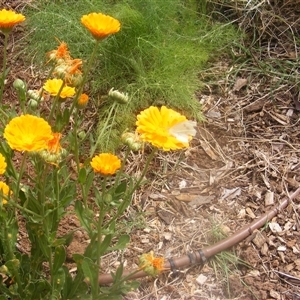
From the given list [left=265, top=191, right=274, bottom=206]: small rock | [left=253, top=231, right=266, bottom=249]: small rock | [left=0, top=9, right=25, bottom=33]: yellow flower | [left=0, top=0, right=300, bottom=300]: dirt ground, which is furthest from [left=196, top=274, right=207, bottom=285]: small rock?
[left=0, top=9, right=25, bottom=33]: yellow flower

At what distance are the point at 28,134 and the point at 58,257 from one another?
0.41 metres

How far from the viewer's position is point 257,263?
2.01 meters

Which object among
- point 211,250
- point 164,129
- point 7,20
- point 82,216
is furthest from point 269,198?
point 7,20

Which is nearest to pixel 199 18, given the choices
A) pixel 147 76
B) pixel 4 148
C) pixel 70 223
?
pixel 147 76

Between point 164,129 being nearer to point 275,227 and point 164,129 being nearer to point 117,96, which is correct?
point 117,96

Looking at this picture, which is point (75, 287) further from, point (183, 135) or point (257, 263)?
point (257, 263)

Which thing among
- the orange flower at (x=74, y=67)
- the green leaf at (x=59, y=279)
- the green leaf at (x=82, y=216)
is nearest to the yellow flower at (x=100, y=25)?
the orange flower at (x=74, y=67)

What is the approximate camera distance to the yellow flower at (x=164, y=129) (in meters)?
1.18

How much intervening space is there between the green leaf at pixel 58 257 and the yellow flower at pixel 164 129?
1.32 ft

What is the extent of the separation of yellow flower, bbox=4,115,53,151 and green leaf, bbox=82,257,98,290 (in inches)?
13.1

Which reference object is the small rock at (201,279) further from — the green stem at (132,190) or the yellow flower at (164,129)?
the yellow flower at (164,129)

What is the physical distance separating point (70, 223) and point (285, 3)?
5.23ft

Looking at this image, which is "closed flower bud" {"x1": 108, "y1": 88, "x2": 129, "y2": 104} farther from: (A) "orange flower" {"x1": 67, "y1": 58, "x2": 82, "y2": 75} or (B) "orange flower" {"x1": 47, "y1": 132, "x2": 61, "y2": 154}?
(B) "orange flower" {"x1": 47, "y1": 132, "x2": 61, "y2": 154}

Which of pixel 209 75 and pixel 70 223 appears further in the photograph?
pixel 209 75
